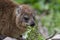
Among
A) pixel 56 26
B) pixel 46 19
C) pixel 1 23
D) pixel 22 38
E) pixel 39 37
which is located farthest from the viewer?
pixel 46 19

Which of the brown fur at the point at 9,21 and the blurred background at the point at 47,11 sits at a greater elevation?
the blurred background at the point at 47,11

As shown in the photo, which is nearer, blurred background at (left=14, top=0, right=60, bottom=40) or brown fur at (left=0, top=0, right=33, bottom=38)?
brown fur at (left=0, top=0, right=33, bottom=38)

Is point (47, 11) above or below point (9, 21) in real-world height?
above

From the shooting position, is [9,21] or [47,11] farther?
[47,11]

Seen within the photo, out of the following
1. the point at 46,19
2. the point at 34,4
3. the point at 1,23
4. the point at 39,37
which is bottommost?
the point at 39,37

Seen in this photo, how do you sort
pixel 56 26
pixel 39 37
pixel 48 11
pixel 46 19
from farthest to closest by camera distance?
pixel 48 11, pixel 46 19, pixel 56 26, pixel 39 37

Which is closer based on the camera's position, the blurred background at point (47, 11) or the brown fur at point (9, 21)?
the brown fur at point (9, 21)

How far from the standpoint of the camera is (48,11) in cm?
1246

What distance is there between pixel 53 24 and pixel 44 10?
1816 mm

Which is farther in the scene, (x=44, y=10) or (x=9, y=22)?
(x=44, y=10)

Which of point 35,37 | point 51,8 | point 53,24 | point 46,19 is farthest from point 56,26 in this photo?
point 35,37

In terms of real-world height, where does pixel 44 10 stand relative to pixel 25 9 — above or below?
above

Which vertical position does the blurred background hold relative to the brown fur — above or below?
above

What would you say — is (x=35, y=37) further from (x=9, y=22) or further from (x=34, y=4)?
(x=34, y=4)
